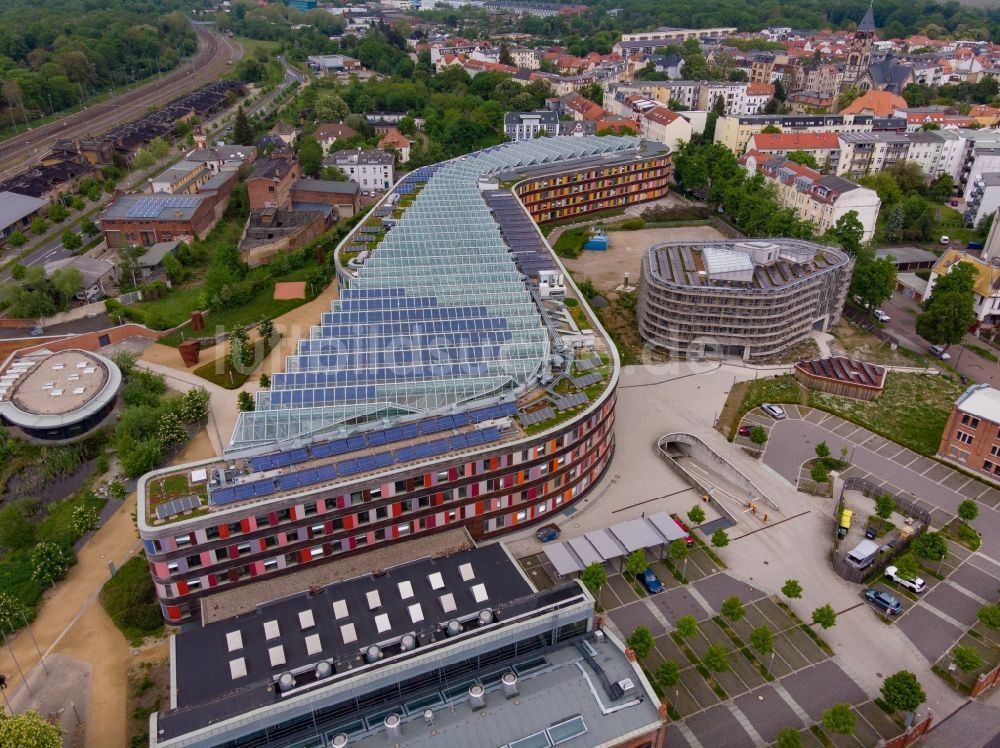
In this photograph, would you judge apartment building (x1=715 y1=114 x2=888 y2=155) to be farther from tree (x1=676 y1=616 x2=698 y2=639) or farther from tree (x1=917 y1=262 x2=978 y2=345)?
tree (x1=676 y1=616 x2=698 y2=639)

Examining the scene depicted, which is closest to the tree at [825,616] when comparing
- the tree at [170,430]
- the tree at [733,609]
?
the tree at [733,609]

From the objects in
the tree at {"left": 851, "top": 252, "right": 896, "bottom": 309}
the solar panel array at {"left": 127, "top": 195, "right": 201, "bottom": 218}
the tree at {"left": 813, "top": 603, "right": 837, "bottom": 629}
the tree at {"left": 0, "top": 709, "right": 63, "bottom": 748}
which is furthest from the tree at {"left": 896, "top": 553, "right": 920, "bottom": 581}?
the solar panel array at {"left": 127, "top": 195, "right": 201, "bottom": 218}

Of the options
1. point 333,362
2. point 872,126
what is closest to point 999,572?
point 333,362


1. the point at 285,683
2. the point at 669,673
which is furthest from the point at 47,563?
the point at 669,673

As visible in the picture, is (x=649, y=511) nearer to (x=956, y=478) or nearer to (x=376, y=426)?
(x=376, y=426)

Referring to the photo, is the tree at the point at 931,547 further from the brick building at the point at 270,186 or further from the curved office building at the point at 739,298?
the brick building at the point at 270,186
